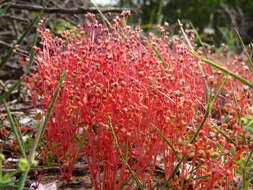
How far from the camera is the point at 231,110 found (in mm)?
1451

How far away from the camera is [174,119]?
122cm

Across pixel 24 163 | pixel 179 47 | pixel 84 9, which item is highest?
pixel 84 9

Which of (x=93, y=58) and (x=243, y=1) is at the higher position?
(x=243, y=1)

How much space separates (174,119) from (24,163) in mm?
597

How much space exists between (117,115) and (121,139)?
93 mm

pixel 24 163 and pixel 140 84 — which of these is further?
pixel 140 84

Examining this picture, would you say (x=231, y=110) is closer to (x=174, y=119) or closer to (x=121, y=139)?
(x=174, y=119)

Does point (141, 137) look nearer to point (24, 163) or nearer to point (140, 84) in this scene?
point (140, 84)

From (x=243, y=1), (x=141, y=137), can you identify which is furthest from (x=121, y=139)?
(x=243, y=1)

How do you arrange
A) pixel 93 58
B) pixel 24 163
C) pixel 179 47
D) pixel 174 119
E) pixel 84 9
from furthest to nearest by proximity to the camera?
1. pixel 84 9
2. pixel 179 47
3. pixel 93 58
4. pixel 174 119
5. pixel 24 163

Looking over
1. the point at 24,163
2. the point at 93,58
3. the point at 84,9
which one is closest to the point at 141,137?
the point at 93,58

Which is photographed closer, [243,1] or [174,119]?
[174,119]

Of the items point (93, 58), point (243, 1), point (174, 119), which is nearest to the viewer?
point (174, 119)

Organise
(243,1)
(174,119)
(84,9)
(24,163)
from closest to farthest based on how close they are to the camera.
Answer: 1. (24,163)
2. (174,119)
3. (84,9)
4. (243,1)
